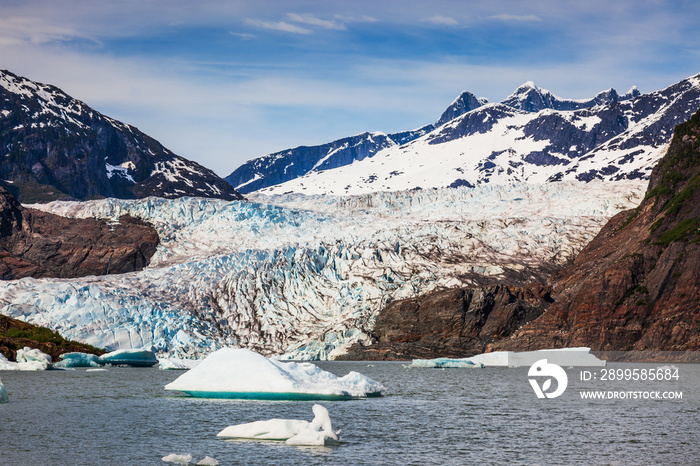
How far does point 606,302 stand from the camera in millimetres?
91938

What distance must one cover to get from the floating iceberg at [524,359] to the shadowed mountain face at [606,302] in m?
6.34

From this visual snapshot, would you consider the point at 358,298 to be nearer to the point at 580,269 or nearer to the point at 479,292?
the point at 479,292

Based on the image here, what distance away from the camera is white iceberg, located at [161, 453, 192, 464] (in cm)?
2330

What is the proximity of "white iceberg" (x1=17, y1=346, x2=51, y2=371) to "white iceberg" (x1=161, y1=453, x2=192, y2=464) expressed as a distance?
4933 centimetres

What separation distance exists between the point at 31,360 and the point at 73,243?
67395mm

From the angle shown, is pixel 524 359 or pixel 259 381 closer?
pixel 259 381

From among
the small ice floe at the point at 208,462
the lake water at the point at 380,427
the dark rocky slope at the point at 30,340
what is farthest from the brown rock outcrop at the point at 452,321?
the small ice floe at the point at 208,462

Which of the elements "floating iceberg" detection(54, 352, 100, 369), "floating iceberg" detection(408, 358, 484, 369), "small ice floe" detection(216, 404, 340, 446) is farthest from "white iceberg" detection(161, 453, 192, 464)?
"floating iceberg" detection(408, 358, 484, 369)

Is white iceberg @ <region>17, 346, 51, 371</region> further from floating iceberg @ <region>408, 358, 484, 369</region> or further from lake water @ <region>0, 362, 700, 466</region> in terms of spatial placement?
floating iceberg @ <region>408, 358, 484, 369</region>

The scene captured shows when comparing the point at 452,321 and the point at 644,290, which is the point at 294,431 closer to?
the point at 644,290

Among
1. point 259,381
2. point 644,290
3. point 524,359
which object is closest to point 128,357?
point 524,359

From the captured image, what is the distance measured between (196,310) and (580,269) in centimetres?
5146

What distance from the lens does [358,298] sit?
10856 cm

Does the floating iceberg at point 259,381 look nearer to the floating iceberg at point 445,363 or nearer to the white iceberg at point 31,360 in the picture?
the white iceberg at point 31,360
